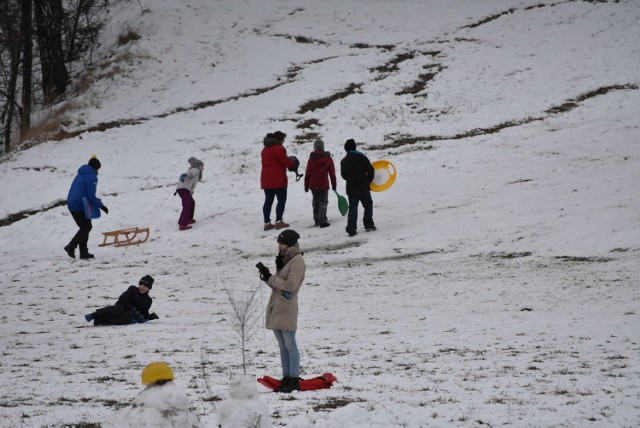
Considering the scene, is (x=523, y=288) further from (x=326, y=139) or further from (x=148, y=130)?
(x=148, y=130)

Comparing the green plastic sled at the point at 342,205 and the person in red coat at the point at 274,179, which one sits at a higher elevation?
the person in red coat at the point at 274,179

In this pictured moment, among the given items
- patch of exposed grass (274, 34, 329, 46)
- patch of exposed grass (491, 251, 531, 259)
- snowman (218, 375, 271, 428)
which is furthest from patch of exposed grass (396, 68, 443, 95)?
snowman (218, 375, 271, 428)

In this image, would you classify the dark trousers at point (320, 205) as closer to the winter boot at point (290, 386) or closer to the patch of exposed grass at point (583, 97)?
the patch of exposed grass at point (583, 97)

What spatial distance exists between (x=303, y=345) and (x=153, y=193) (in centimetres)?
1368

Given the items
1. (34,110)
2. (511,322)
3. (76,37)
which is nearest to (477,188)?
(511,322)

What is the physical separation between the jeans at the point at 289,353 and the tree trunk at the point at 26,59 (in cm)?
2660

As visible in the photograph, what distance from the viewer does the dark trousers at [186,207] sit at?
18891mm

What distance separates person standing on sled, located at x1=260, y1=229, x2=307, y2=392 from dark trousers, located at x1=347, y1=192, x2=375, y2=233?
30.3 ft

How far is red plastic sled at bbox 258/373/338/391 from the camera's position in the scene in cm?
721

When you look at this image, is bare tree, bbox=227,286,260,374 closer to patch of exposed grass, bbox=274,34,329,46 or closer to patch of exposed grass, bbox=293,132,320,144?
patch of exposed grass, bbox=293,132,320,144

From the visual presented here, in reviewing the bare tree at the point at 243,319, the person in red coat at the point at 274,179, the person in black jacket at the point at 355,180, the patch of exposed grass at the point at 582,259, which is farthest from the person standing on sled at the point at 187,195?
the patch of exposed grass at the point at 582,259

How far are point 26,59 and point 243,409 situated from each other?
29.9 meters

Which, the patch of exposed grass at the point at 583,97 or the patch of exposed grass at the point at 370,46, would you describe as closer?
the patch of exposed grass at the point at 583,97

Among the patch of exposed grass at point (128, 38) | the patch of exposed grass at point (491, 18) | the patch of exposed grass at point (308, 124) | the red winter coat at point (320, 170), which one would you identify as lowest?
the red winter coat at point (320, 170)
